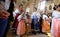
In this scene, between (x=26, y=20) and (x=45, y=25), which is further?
(x=45, y=25)

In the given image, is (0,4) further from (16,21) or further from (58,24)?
(58,24)

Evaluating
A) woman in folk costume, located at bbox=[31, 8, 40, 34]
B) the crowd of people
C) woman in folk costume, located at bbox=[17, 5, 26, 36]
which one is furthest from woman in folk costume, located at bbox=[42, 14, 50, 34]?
woman in folk costume, located at bbox=[17, 5, 26, 36]

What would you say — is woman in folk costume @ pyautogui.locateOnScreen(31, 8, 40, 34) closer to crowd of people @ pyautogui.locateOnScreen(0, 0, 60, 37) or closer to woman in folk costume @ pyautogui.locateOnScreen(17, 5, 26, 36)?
crowd of people @ pyautogui.locateOnScreen(0, 0, 60, 37)

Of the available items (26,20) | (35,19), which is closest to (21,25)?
(26,20)

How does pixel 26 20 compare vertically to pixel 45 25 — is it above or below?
above

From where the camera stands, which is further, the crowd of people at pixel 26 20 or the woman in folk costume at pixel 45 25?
the woman in folk costume at pixel 45 25

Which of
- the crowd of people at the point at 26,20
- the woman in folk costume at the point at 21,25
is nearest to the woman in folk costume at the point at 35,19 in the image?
the crowd of people at the point at 26,20

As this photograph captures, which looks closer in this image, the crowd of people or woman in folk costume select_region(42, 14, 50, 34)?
the crowd of people

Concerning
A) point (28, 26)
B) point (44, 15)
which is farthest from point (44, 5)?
point (28, 26)

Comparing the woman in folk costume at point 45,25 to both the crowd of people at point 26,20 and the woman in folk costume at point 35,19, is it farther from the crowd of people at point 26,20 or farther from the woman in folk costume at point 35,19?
the woman in folk costume at point 35,19

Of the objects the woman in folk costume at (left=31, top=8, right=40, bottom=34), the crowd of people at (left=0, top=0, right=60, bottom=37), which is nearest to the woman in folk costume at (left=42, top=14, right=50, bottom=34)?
the crowd of people at (left=0, top=0, right=60, bottom=37)

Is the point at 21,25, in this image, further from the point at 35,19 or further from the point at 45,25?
the point at 45,25

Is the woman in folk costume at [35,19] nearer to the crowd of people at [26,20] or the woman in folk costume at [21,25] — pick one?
the crowd of people at [26,20]

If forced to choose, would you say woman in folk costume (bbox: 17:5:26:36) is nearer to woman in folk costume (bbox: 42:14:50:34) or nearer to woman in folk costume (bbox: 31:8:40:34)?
woman in folk costume (bbox: 31:8:40:34)
